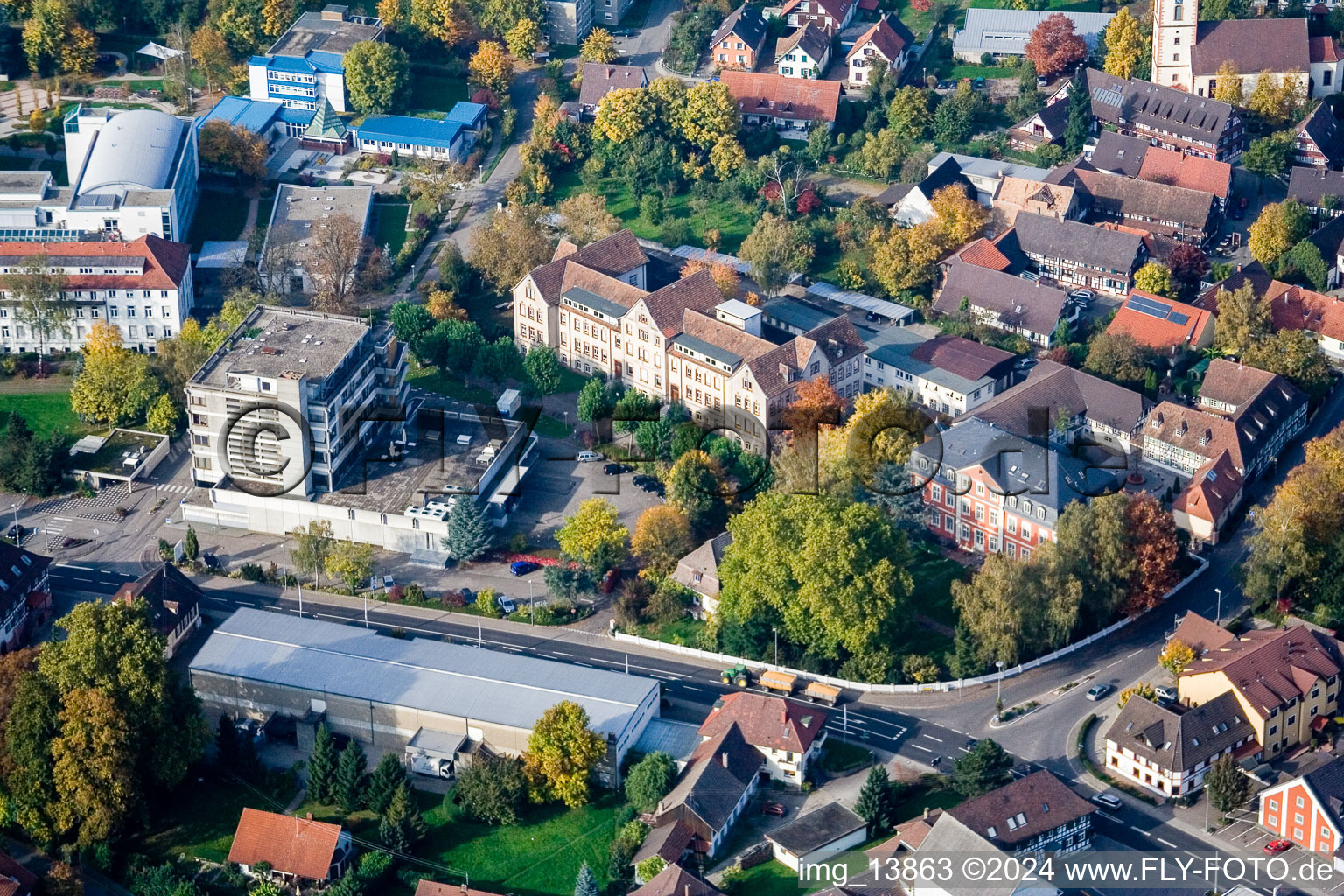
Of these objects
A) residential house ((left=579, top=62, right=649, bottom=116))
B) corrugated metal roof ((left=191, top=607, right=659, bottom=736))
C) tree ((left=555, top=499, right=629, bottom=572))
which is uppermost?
residential house ((left=579, top=62, right=649, bottom=116))

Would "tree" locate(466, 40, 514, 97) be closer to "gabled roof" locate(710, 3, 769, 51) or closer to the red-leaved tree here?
"gabled roof" locate(710, 3, 769, 51)

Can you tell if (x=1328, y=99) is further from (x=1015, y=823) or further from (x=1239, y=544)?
(x=1015, y=823)

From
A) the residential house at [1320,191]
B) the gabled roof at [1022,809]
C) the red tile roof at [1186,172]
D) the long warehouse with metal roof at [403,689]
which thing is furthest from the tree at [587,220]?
the gabled roof at [1022,809]

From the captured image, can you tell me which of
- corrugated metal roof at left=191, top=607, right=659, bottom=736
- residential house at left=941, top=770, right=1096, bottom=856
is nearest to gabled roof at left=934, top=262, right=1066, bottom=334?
corrugated metal roof at left=191, top=607, right=659, bottom=736

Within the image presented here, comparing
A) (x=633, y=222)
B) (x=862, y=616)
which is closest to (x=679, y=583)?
(x=862, y=616)

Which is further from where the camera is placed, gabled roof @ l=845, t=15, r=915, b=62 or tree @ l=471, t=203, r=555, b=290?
gabled roof @ l=845, t=15, r=915, b=62

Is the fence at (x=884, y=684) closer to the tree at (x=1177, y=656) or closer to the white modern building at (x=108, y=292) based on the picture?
the tree at (x=1177, y=656)
